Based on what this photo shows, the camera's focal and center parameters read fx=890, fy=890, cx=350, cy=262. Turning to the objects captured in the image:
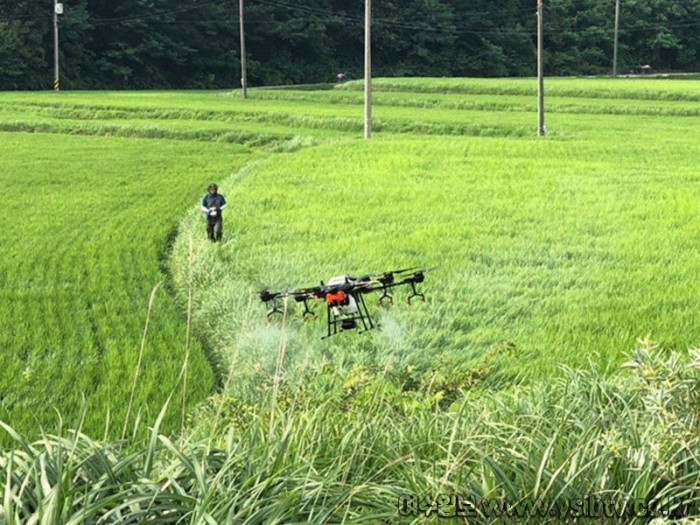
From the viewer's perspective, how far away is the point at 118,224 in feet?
39.0

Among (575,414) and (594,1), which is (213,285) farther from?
(594,1)

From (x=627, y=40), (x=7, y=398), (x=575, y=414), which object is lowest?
(x=7, y=398)

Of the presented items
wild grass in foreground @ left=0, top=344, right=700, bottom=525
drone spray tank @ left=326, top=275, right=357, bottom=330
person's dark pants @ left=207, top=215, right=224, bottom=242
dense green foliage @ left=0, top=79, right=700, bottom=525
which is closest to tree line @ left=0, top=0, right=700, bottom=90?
dense green foliage @ left=0, top=79, right=700, bottom=525

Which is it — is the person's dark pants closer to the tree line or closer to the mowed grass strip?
the mowed grass strip

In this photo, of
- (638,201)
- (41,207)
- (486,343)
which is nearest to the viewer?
(486,343)

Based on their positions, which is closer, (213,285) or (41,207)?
(213,285)

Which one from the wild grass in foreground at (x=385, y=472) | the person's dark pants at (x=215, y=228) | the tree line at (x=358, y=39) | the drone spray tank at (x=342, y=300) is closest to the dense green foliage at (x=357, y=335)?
the wild grass in foreground at (x=385, y=472)

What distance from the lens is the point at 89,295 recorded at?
26.5 feet

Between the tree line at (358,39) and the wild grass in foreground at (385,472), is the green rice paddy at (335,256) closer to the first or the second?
the wild grass in foreground at (385,472)

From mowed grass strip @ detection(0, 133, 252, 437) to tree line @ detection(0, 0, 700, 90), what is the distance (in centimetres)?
3730

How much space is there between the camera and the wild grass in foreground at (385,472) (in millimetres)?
2652

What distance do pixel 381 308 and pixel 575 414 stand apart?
11.0ft

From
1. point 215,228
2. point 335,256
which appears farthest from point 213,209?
point 335,256

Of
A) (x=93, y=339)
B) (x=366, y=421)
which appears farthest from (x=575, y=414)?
(x=93, y=339)
